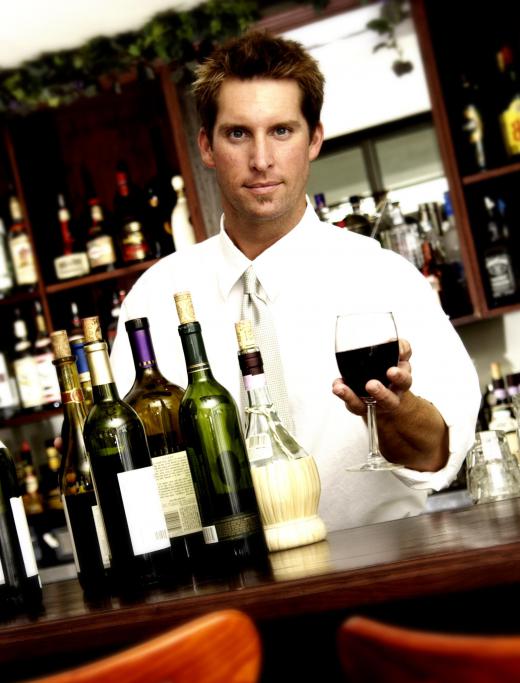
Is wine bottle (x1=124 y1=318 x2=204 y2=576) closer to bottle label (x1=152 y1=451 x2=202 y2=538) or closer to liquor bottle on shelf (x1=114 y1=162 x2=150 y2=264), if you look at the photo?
bottle label (x1=152 y1=451 x2=202 y2=538)

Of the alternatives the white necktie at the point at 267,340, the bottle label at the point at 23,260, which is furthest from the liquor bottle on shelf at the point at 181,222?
the white necktie at the point at 267,340

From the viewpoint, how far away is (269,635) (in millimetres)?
1007

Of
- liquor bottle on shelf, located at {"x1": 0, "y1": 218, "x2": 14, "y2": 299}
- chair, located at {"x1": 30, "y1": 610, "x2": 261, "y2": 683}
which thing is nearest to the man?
chair, located at {"x1": 30, "y1": 610, "x2": 261, "y2": 683}

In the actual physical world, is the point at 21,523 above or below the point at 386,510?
above

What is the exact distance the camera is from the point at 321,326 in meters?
1.85

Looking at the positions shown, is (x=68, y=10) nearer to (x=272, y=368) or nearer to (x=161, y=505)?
(x=272, y=368)

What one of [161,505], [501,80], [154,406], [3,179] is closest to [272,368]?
[154,406]

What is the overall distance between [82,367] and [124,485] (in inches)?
11.1

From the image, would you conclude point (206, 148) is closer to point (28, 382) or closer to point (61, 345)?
point (61, 345)

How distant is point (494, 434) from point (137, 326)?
1.94ft

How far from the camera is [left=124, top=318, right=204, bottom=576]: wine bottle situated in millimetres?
1217

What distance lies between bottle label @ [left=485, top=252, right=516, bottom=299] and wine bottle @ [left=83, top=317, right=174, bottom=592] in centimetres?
201

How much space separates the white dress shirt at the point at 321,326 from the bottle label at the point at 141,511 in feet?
1.96

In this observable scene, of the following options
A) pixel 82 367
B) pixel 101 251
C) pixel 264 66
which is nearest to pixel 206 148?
pixel 264 66
